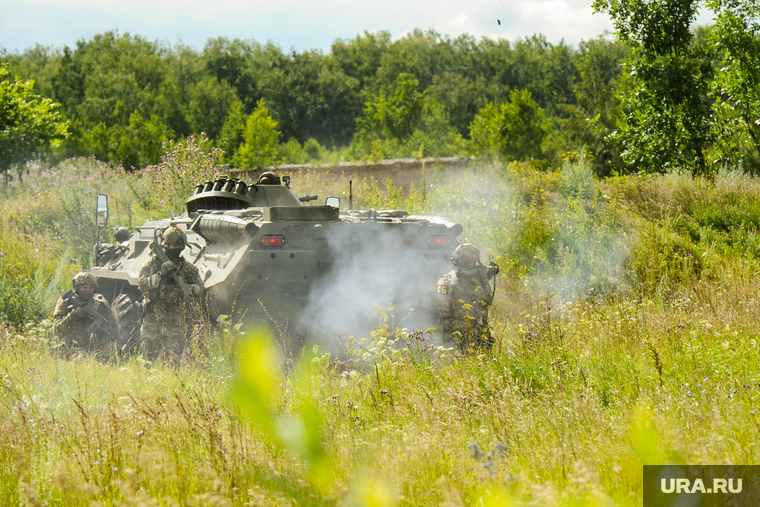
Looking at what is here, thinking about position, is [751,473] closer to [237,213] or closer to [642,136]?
[237,213]

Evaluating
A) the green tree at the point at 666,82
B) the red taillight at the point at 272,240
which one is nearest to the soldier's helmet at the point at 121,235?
the red taillight at the point at 272,240

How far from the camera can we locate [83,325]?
24.9 feet

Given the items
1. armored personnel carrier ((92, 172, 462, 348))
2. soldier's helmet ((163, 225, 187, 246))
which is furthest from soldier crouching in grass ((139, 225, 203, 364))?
armored personnel carrier ((92, 172, 462, 348))

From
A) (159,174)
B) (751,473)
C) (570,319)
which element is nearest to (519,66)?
(159,174)

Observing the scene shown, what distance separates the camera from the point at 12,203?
17.0m

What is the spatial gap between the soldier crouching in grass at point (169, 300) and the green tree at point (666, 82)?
9.39 metres

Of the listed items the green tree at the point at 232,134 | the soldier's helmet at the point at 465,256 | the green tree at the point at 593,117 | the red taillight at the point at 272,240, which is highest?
the green tree at the point at 232,134

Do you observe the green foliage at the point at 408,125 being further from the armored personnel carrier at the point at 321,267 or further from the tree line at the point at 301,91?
the armored personnel carrier at the point at 321,267

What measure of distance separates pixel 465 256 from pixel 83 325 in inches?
175

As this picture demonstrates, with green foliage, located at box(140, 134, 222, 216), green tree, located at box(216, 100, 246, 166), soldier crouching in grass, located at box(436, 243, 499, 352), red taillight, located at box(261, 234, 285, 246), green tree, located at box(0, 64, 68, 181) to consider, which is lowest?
soldier crouching in grass, located at box(436, 243, 499, 352)

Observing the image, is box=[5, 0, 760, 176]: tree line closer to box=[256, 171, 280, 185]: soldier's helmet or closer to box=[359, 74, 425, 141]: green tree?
box=[359, 74, 425, 141]: green tree

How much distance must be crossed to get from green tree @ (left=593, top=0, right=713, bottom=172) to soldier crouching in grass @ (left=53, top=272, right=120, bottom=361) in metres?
9.90

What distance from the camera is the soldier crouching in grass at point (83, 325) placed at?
7469 mm

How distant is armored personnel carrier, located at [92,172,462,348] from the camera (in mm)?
6246
